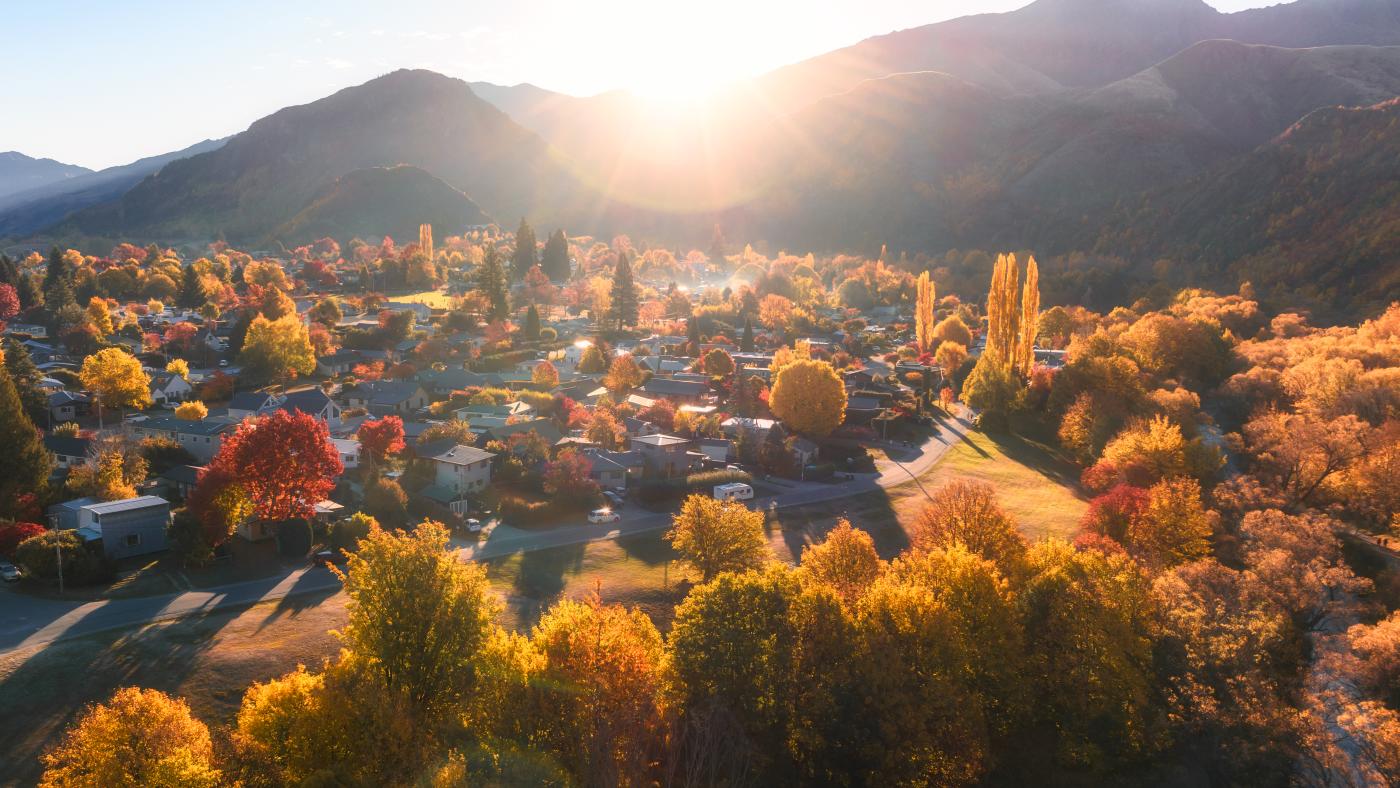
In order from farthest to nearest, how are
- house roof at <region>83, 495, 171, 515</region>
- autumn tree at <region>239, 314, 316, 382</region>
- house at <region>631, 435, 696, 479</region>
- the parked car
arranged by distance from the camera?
1. autumn tree at <region>239, 314, 316, 382</region>
2. house at <region>631, 435, 696, 479</region>
3. the parked car
4. house roof at <region>83, 495, 171, 515</region>

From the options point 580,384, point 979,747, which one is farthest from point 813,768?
point 580,384

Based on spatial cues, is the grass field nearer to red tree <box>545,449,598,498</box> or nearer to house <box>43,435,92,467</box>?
red tree <box>545,449,598,498</box>

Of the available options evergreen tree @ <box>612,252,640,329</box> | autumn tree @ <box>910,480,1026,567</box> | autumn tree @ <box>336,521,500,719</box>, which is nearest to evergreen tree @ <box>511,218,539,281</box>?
evergreen tree @ <box>612,252,640,329</box>

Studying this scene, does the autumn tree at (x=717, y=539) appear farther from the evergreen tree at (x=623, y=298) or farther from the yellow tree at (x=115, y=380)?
the evergreen tree at (x=623, y=298)

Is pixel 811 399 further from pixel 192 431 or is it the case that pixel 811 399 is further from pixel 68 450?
pixel 68 450

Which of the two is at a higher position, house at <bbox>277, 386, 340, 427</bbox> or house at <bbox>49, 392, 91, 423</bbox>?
house at <bbox>49, 392, 91, 423</bbox>

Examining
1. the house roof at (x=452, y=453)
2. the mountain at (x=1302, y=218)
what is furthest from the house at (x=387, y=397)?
the mountain at (x=1302, y=218)

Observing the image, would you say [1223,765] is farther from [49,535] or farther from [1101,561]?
[49,535]
